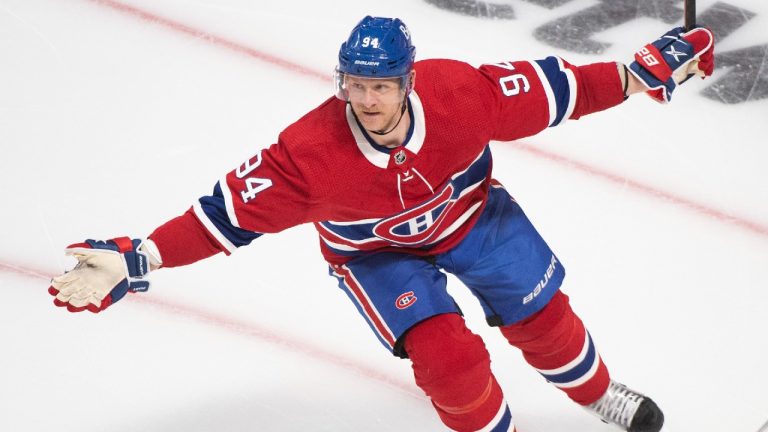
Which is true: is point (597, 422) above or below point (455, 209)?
below

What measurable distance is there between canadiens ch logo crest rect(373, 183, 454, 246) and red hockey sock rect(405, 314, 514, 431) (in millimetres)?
230

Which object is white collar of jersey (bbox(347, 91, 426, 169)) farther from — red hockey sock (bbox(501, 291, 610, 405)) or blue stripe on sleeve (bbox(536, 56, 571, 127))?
red hockey sock (bbox(501, 291, 610, 405))

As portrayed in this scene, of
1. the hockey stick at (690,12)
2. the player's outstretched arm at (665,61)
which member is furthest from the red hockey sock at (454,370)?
the hockey stick at (690,12)

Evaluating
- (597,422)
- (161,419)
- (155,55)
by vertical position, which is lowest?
(597,422)

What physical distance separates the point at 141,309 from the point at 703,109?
2.41 m

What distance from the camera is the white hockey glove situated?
10.00 feet

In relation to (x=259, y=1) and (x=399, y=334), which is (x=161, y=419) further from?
(x=259, y=1)

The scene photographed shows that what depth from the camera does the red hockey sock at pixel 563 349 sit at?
3566mm

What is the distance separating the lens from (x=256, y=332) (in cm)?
419

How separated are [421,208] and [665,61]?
81 centimetres

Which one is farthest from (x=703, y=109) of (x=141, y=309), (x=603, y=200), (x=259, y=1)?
(x=141, y=309)

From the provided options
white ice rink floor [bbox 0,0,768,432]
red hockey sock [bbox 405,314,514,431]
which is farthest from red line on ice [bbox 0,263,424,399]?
red hockey sock [bbox 405,314,514,431]

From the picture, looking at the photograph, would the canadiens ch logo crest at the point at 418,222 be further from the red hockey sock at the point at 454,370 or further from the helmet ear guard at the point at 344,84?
the helmet ear guard at the point at 344,84

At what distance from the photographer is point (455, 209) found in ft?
Result: 11.2
